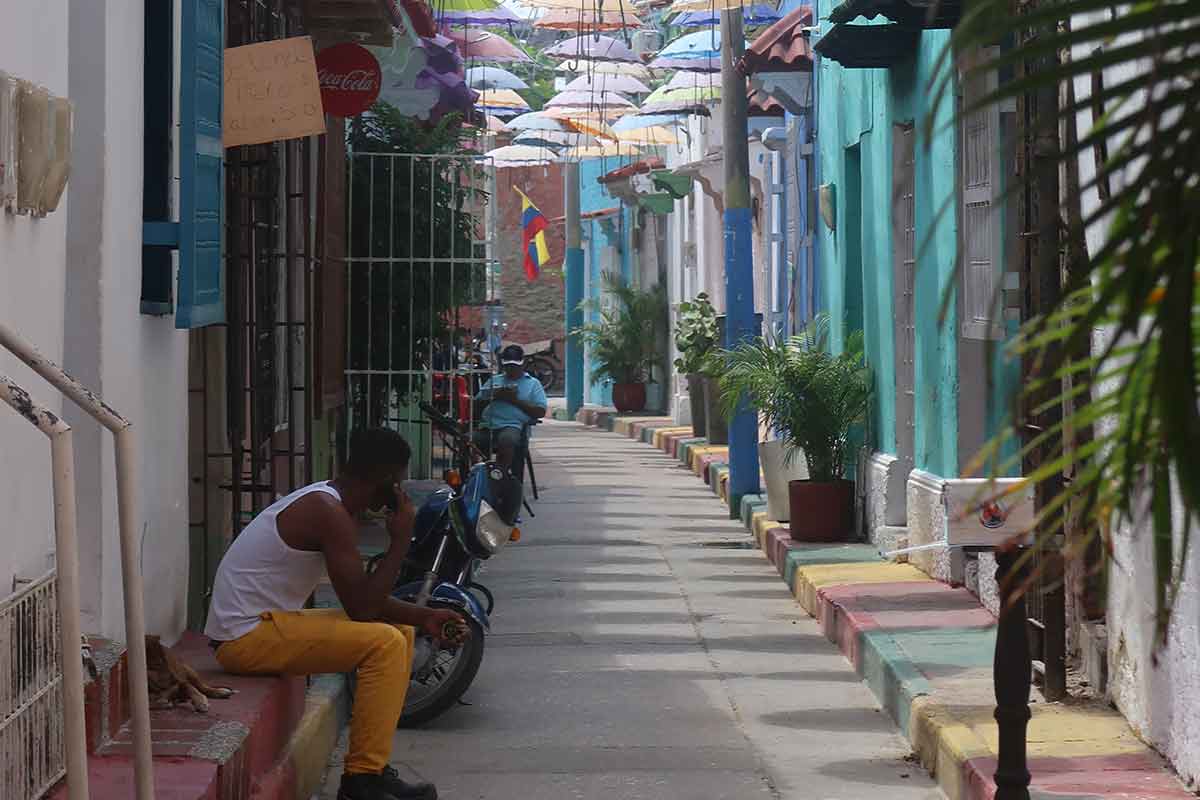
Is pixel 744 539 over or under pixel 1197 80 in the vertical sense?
under

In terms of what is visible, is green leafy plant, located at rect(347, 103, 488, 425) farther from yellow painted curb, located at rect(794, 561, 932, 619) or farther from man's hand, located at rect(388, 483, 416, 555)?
man's hand, located at rect(388, 483, 416, 555)

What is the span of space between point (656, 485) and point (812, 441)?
7865mm

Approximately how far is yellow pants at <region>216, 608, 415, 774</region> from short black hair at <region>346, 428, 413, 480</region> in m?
0.52

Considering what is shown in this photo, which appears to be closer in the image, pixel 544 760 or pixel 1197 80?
pixel 1197 80

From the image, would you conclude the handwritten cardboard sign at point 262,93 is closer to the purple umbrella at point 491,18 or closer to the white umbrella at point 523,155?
the purple umbrella at point 491,18

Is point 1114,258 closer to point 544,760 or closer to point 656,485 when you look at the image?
point 544,760

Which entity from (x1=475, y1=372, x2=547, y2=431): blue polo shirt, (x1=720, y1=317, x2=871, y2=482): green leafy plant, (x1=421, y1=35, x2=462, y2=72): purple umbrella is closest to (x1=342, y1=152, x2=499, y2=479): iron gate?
(x1=475, y1=372, x2=547, y2=431): blue polo shirt

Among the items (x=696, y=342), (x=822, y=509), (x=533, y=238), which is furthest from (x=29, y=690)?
(x=533, y=238)

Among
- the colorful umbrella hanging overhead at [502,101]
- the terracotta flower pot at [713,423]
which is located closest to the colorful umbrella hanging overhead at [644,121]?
the colorful umbrella hanging overhead at [502,101]

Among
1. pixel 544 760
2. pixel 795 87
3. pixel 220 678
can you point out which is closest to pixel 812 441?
pixel 795 87

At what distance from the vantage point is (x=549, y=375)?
46062 mm

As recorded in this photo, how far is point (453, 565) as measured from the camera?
29.2 ft

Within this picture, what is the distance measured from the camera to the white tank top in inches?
273

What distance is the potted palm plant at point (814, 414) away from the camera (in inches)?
538
